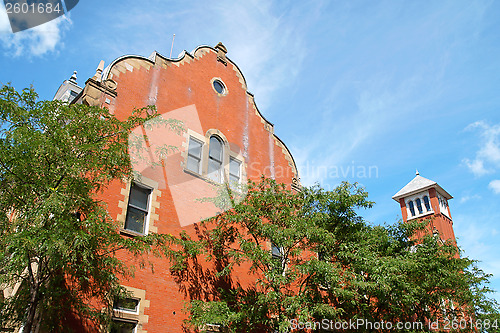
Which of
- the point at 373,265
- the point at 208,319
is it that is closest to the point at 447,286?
the point at 373,265

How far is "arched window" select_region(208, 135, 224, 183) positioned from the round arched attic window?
2.71 m

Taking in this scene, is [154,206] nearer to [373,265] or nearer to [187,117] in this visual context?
[187,117]

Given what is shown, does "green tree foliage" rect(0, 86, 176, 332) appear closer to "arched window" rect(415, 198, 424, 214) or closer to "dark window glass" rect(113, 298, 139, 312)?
"dark window glass" rect(113, 298, 139, 312)

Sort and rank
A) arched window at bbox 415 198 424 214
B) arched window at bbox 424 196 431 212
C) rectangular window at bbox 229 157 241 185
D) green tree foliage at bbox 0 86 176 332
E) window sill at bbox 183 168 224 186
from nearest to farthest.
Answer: green tree foliage at bbox 0 86 176 332 < window sill at bbox 183 168 224 186 < rectangular window at bbox 229 157 241 185 < arched window at bbox 424 196 431 212 < arched window at bbox 415 198 424 214

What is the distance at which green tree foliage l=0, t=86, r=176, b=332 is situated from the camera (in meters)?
7.55

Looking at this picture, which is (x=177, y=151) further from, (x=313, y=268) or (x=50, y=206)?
(x=50, y=206)

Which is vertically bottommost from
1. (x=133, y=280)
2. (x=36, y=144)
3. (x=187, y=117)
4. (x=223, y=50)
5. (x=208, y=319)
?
(x=208, y=319)

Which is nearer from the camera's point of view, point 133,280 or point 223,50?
point 133,280

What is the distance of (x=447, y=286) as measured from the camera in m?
14.9

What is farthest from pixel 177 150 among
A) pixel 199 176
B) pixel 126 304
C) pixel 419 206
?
pixel 419 206

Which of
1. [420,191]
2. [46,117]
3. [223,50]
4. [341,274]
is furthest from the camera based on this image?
[420,191]

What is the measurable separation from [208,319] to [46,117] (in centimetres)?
701

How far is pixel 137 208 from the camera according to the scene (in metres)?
13.1

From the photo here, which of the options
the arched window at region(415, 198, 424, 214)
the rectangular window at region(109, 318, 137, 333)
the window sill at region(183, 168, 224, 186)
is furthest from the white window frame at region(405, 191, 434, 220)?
the rectangular window at region(109, 318, 137, 333)
